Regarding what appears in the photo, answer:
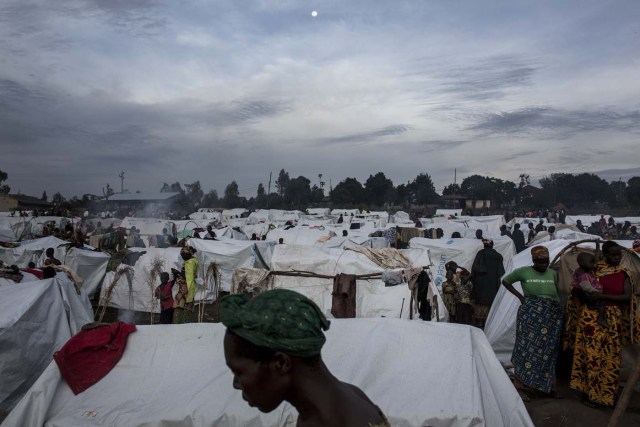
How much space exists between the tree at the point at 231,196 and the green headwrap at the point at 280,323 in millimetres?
65780

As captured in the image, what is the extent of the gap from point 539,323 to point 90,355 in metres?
4.80

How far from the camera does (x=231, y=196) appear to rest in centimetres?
6969

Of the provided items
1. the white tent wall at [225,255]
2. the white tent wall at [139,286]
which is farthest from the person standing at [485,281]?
the white tent wall at [139,286]

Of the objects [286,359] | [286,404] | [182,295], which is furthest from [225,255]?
[286,359]

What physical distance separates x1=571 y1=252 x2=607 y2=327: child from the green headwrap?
489 cm

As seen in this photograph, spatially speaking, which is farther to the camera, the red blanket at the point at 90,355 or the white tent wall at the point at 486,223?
the white tent wall at the point at 486,223

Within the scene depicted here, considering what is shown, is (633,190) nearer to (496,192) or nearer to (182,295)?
(496,192)

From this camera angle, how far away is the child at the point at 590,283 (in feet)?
17.1

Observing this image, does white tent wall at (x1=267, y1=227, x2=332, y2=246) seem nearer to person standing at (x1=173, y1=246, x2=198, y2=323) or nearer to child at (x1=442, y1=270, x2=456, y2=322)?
child at (x1=442, y1=270, x2=456, y2=322)

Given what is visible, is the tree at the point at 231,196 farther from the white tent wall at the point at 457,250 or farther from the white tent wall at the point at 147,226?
the white tent wall at the point at 457,250

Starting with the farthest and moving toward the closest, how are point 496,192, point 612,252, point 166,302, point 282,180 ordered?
point 282,180, point 496,192, point 166,302, point 612,252

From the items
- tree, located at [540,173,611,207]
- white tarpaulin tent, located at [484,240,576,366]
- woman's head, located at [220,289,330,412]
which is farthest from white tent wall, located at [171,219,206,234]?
tree, located at [540,173,611,207]

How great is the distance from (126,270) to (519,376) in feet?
29.6

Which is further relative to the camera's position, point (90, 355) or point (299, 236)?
point (299, 236)
